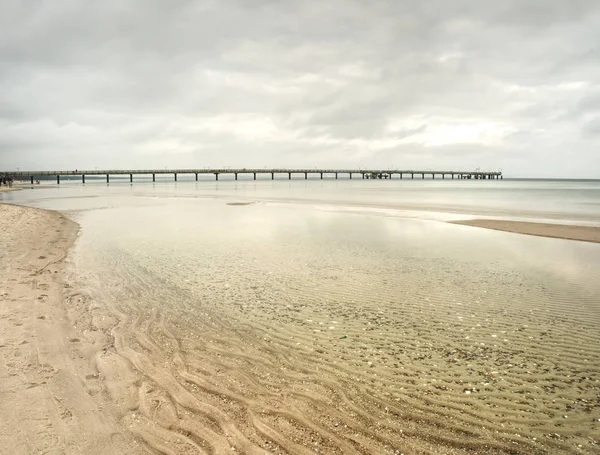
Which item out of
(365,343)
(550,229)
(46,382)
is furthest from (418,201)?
(46,382)

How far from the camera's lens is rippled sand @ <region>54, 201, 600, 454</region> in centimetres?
493

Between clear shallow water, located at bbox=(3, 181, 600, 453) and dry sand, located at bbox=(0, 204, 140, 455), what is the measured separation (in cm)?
51

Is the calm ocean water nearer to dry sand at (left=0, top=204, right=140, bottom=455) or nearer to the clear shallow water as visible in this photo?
the clear shallow water

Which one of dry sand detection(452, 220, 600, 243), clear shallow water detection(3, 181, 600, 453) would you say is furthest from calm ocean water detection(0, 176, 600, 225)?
clear shallow water detection(3, 181, 600, 453)

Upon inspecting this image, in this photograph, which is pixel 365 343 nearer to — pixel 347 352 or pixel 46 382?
pixel 347 352

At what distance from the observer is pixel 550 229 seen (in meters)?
26.5

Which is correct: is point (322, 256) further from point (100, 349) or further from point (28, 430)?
point (28, 430)

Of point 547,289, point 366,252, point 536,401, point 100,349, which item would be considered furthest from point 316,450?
point 366,252

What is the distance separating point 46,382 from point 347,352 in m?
5.15

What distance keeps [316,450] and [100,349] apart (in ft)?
16.0

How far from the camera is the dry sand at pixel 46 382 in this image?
4.57 meters

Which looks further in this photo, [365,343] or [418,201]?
[418,201]

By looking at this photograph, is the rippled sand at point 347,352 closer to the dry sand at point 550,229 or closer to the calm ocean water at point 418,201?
the dry sand at point 550,229

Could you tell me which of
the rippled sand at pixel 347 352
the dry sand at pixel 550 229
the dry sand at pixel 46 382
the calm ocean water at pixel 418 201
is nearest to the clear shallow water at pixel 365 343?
the rippled sand at pixel 347 352
